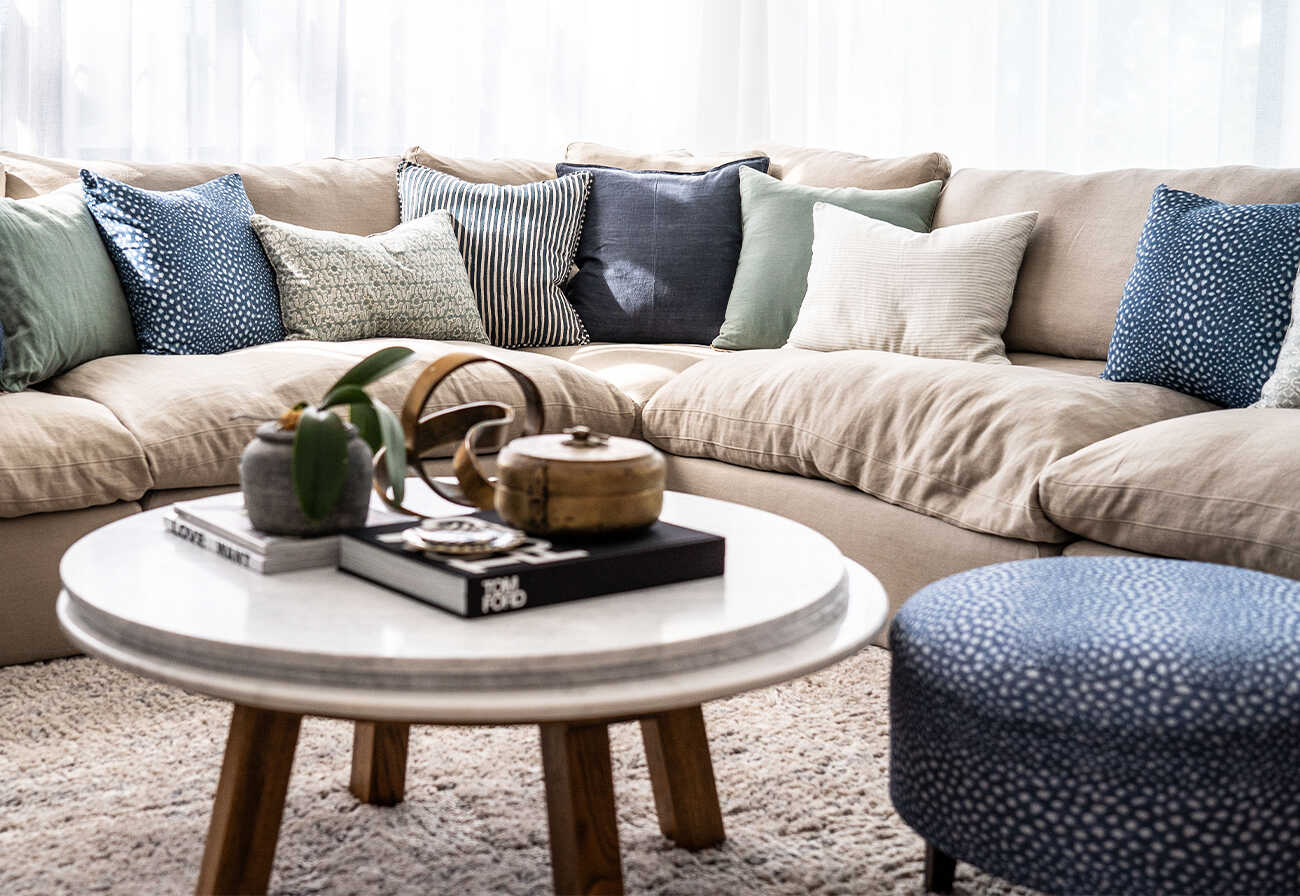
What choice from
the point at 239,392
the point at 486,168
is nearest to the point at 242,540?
the point at 239,392

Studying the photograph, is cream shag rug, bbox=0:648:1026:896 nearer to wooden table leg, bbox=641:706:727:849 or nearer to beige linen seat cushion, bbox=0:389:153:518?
wooden table leg, bbox=641:706:727:849

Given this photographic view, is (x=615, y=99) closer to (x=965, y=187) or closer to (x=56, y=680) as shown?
(x=965, y=187)

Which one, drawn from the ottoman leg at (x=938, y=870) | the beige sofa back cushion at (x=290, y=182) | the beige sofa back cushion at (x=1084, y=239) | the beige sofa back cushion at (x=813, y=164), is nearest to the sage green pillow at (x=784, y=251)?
the beige sofa back cushion at (x=813, y=164)

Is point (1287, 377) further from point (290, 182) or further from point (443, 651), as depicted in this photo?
point (290, 182)

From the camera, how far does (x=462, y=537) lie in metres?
1.14

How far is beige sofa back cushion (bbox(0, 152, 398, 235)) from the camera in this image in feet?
9.03

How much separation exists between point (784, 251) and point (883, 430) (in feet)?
3.08

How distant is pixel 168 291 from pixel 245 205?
38 cm

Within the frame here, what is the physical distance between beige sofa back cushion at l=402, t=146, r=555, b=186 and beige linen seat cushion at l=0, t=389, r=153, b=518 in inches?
51.0

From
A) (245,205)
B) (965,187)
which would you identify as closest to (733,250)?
(965,187)

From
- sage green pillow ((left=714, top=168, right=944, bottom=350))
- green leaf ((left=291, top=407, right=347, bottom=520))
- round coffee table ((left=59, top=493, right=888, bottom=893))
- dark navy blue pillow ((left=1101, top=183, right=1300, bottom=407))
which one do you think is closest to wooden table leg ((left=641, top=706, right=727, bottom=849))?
round coffee table ((left=59, top=493, right=888, bottom=893))

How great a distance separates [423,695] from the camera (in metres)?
0.94

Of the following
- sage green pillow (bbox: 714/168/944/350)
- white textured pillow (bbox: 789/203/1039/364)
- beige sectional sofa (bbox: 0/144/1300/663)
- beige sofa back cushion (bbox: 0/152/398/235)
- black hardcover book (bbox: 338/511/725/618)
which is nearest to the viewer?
black hardcover book (bbox: 338/511/725/618)

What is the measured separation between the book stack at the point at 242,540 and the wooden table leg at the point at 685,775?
0.40 meters
